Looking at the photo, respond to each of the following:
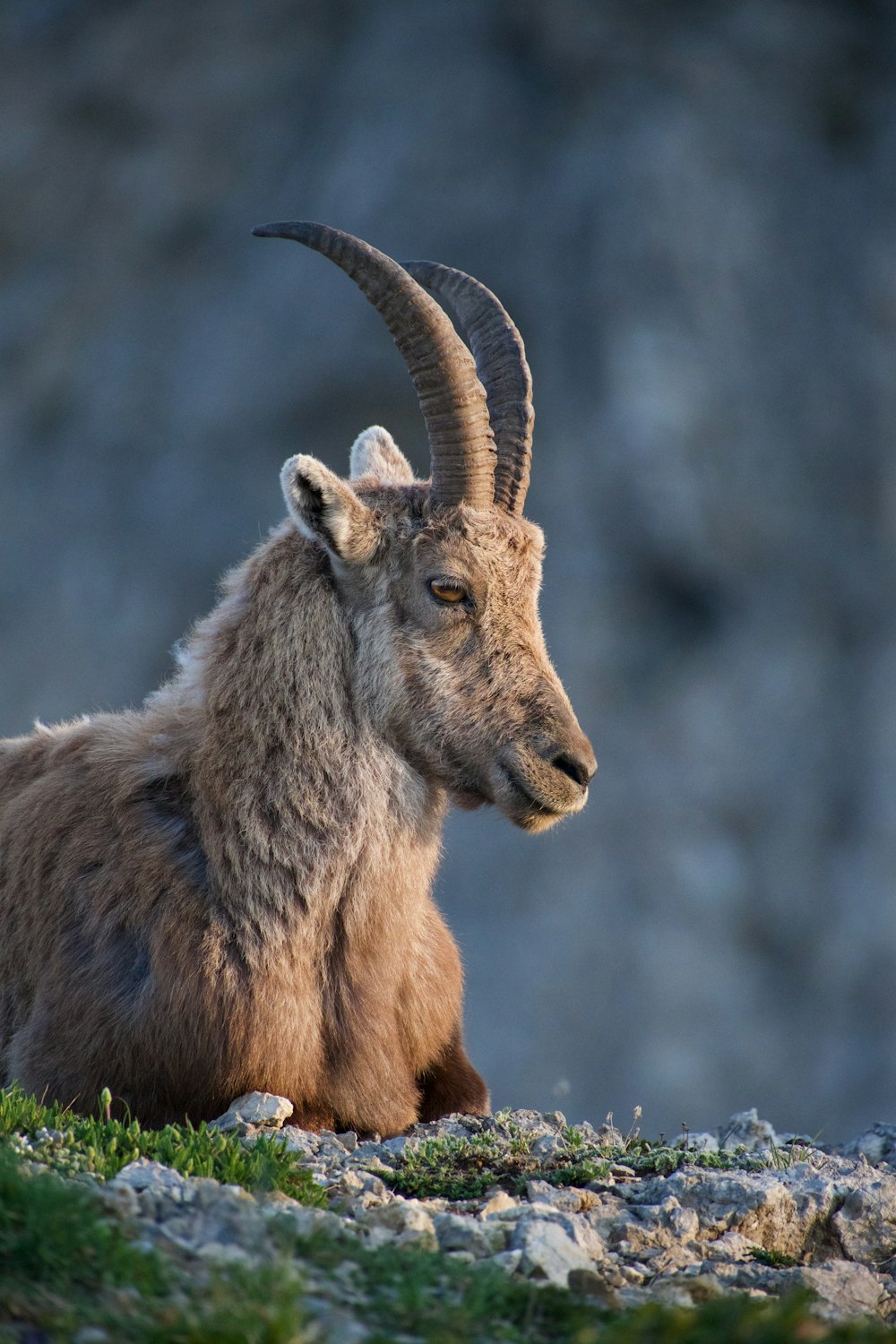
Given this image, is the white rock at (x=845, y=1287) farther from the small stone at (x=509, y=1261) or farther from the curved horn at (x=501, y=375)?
the curved horn at (x=501, y=375)

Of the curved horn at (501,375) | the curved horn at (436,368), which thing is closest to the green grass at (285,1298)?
the curved horn at (436,368)

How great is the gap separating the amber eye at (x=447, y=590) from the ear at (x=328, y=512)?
0.27 meters

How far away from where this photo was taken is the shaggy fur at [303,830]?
475 cm

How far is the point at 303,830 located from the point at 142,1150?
138 cm

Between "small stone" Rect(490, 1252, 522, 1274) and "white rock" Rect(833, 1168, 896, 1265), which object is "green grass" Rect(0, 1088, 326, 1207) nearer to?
"small stone" Rect(490, 1252, 522, 1274)

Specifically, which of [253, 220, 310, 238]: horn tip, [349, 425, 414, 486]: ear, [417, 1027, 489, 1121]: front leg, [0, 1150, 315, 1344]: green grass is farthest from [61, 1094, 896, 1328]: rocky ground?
[253, 220, 310, 238]: horn tip

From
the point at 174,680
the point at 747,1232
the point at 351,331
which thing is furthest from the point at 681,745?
the point at 747,1232

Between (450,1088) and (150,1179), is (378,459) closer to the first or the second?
(450,1088)

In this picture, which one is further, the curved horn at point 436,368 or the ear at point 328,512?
the curved horn at point 436,368

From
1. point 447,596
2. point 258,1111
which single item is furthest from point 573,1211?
point 447,596

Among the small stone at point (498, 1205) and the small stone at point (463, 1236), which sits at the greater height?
the small stone at point (498, 1205)

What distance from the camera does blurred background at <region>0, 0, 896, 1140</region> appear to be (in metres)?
17.4

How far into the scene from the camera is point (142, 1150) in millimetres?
3807

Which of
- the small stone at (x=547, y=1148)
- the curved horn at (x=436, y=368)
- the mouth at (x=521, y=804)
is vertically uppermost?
the curved horn at (x=436, y=368)
